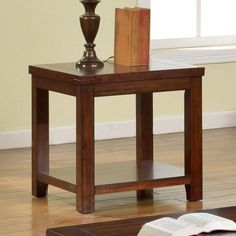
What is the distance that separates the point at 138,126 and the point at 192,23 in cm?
214

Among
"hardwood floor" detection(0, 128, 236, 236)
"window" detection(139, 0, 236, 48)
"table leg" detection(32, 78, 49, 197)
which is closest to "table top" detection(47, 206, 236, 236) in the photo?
"hardwood floor" detection(0, 128, 236, 236)

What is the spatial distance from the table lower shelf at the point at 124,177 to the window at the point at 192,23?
191 centimetres

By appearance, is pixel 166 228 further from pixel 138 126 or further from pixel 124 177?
pixel 138 126

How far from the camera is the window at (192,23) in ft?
21.9

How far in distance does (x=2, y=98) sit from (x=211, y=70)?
150 cm

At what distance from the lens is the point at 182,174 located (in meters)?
4.63

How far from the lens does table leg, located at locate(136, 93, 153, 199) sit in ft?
15.6

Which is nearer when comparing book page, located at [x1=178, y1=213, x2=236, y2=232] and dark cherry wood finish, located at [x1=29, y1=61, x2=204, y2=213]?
book page, located at [x1=178, y1=213, x2=236, y2=232]

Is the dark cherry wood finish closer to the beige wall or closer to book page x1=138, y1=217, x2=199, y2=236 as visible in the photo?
the beige wall

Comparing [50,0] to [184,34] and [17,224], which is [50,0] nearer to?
[184,34]

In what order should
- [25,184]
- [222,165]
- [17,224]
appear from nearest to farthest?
[17,224]
[25,184]
[222,165]

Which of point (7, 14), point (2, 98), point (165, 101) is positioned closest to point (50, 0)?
point (7, 14)

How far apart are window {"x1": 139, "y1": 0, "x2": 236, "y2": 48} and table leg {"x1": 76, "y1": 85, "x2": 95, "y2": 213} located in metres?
2.31

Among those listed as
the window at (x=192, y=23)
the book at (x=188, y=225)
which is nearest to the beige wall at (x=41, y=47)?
the window at (x=192, y=23)
